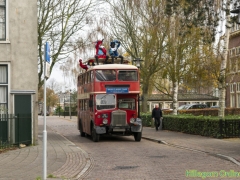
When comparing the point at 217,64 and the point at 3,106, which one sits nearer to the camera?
the point at 3,106

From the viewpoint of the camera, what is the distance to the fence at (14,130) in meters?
18.8

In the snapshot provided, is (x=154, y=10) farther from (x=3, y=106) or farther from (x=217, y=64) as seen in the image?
(x=3, y=106)

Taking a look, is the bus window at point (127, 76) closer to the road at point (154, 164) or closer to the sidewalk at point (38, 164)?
the road at point (154, 164)

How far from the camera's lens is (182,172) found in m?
12.3

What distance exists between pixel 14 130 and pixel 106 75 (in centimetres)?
630

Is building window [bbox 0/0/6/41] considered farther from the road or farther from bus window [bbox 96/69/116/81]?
the road

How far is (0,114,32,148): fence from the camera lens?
18.8 m

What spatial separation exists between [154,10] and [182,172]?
2582cm

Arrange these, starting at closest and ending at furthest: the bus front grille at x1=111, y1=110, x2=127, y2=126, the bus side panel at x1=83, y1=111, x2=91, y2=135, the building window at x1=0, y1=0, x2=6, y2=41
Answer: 1. the building window at x1=0, y1=0, x2=6, y2=41
2. the bus front grille at x1=111, y1=110, x2=127, y2=126
3. the bus side panel at x1=83, y1=111, x2=91, y2=135

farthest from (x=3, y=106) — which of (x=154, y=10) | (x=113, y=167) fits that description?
(x=154, y=10)

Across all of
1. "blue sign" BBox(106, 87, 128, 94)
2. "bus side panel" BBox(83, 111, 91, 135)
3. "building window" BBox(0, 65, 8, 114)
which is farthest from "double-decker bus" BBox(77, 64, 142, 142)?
"building window" BBox(0, 65, 8, 114)

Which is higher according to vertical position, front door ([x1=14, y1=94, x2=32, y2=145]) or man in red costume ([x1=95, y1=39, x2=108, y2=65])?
man in red costume ([x1=95, y1=39, x2=108, y2=65])

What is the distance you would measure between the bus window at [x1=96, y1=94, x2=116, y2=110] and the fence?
4.83m

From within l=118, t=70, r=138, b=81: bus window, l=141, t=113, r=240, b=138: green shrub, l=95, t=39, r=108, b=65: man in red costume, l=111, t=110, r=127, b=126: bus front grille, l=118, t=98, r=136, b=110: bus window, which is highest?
l=95, t=39, r=108, b=65: man in red costume
